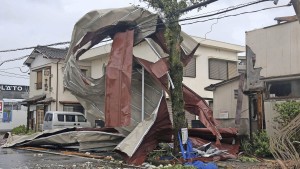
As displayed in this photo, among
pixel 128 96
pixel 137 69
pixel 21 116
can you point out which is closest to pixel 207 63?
pixel 137 69

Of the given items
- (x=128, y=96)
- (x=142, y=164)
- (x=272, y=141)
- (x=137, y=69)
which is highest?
(x=137, y=69)

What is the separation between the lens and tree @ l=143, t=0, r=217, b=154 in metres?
12.3

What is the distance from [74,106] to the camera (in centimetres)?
3362

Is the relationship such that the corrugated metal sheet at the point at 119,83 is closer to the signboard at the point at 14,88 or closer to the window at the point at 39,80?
the window at the point at 39,80

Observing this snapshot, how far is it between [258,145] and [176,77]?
4312mm

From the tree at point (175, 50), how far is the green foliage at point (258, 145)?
350 cm

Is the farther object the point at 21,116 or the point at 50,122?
the point at 21,116

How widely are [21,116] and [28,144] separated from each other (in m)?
27.8

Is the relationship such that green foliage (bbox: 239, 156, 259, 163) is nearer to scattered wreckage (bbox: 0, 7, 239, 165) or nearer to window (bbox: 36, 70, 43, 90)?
scattered wreckage (bbox: 0, 7, 239, 165)

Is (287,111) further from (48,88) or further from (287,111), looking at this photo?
(48,88)

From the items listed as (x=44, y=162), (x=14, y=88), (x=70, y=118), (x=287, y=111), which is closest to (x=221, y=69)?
(x=70, y=118)

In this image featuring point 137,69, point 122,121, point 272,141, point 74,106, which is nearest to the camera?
point 272,141

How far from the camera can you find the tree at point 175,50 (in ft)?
40.3

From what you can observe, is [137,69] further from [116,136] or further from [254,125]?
[254,125]
